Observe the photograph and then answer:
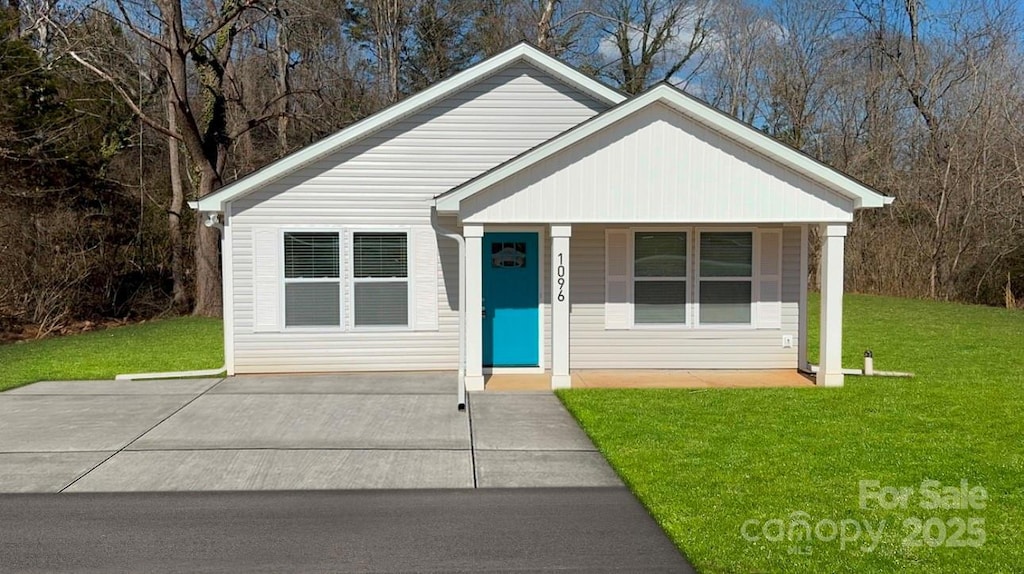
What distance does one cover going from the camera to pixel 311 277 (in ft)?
37.4

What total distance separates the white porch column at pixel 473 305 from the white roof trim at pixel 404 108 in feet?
8.75

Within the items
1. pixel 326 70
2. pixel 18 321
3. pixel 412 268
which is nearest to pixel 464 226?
pixel 412 268

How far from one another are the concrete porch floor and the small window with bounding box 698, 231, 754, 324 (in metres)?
0.91

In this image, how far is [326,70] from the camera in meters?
27.4

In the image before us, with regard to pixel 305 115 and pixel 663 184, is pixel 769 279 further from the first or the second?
pixel 305 115

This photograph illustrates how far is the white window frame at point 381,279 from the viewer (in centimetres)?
1141

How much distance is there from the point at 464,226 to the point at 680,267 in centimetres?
371

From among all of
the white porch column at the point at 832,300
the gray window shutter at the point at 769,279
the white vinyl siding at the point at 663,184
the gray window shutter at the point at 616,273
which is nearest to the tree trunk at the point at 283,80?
the gray window shutter at the point at 616,273

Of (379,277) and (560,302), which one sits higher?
(379,277)

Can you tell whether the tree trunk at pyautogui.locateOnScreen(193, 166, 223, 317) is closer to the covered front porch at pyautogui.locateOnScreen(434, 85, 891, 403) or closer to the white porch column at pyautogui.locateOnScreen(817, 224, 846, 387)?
the covered front porch at pyautogui.locateOnScreen(434, 85, 891, 403)

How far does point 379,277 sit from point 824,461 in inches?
281

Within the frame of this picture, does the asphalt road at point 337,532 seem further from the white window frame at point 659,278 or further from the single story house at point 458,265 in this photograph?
the white window frame at point 659,278

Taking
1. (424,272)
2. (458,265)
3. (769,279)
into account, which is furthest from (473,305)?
(769,279)

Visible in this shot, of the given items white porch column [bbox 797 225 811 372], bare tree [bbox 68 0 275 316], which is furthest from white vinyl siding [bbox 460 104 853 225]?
bare tree [bbox 68 0 275 316]
